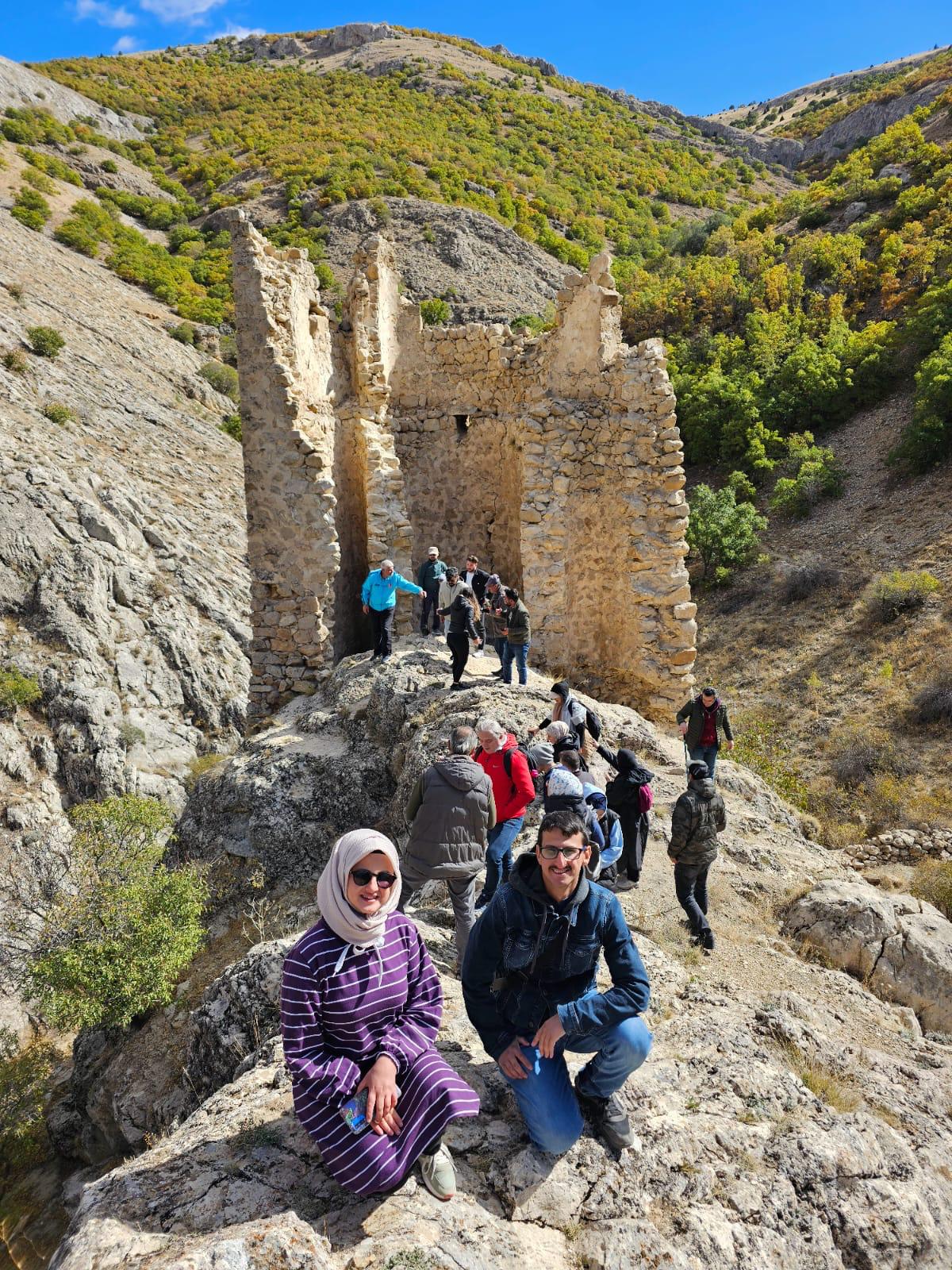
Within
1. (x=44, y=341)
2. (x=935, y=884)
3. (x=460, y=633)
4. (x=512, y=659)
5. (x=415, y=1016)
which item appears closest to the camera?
(x=415, y=1016)

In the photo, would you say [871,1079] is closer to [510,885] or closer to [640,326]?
[510,885]

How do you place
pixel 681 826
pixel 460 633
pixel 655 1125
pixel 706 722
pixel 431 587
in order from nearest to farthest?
1. pixel 655 1125
2. pixel 681 826
3. pixel 706 722
4. pixel 460 633
5. pixel 431 587

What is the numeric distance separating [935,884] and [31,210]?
43778 mm

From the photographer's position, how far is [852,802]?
458 inches

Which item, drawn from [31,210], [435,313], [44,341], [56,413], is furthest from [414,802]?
[31,210]

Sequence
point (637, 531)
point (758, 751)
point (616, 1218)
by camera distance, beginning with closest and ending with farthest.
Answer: point (616, 1218)
point (637, 531)
point (758, 751)

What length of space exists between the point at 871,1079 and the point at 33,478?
23581mm

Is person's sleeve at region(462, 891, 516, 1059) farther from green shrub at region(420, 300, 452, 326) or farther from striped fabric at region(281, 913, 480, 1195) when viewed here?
green shrub at region(420, 300, 452, 326)

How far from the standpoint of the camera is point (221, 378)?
3238cm

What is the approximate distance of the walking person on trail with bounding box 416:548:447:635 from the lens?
972 centimetres

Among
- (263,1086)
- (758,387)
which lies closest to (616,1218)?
(263,1086)

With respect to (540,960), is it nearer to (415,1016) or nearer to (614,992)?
(614,992)

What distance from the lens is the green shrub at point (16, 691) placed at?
1783 centimetres

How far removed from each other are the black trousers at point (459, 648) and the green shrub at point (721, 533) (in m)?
15.4
